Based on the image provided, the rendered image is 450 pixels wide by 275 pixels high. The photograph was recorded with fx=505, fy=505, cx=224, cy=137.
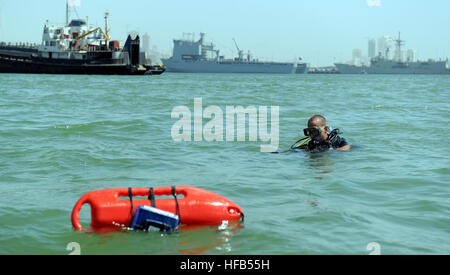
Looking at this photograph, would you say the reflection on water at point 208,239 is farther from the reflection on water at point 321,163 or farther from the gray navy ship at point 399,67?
the gray navy ship at point 399,67

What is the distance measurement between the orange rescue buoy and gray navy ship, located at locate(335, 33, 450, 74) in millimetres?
156968

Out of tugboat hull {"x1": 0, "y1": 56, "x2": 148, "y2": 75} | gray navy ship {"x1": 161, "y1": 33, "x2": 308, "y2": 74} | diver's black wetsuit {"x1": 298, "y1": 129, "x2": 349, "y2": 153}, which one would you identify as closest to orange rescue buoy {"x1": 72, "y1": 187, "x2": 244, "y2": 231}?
diver's black wetsuit {"x1": 298, "y1": 129, "x2": 349, "y2": 153}

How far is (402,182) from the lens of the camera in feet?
22.0

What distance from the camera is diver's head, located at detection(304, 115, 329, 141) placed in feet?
26.6

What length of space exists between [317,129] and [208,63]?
434 feet

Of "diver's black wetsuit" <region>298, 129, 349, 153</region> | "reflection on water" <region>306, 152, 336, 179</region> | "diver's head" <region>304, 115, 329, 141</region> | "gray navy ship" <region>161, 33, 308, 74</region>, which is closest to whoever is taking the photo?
"reflection on water" <region>306, 152, 336, 179</region>

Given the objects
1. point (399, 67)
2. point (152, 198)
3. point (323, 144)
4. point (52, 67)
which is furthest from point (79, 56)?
point (399, 67)

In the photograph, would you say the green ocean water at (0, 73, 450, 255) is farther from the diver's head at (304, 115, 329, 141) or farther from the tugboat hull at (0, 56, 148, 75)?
the tugboat hull at (0, 56, 148, 75)

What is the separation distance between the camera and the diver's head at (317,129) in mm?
8094

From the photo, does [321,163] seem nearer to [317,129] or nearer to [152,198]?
[317,129]

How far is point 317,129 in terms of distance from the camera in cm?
813

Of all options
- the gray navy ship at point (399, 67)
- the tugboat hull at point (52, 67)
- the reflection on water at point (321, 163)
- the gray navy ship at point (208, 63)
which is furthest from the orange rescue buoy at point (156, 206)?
the gray navy ship at point (399, 67)
